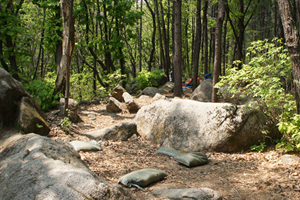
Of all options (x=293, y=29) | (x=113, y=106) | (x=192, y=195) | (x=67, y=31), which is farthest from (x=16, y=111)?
(x=293, y=29)

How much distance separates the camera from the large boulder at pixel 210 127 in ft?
17.5

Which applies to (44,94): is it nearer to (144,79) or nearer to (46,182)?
(46,182)

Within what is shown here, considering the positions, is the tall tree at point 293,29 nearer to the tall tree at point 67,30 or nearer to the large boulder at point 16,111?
the tall tree at point 67,30

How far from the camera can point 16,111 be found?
5.32 metres

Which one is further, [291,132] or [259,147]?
[259,147]

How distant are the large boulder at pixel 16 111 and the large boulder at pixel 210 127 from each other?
2.97 metres

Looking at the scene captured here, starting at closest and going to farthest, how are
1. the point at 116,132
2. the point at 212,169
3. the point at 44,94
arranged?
the point at 212,169
the point at 116,132
the point at 44,94

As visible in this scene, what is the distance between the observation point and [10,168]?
2.48 meters

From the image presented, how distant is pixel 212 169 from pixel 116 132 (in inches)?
110

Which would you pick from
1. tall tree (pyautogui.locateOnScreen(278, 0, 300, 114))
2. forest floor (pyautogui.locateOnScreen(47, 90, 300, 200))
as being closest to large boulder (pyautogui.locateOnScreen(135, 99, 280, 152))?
forest floor (pyautogui.locateOnScreen(47, 90, 300, 200))

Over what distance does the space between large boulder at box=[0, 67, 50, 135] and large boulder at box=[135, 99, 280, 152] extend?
117 inches

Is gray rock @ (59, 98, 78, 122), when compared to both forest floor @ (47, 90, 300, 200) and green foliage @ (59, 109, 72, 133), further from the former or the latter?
green foliage @ (59, 109, 72, 133)

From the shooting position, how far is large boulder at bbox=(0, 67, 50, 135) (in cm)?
511

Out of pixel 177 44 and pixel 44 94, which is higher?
pixel 177 44
